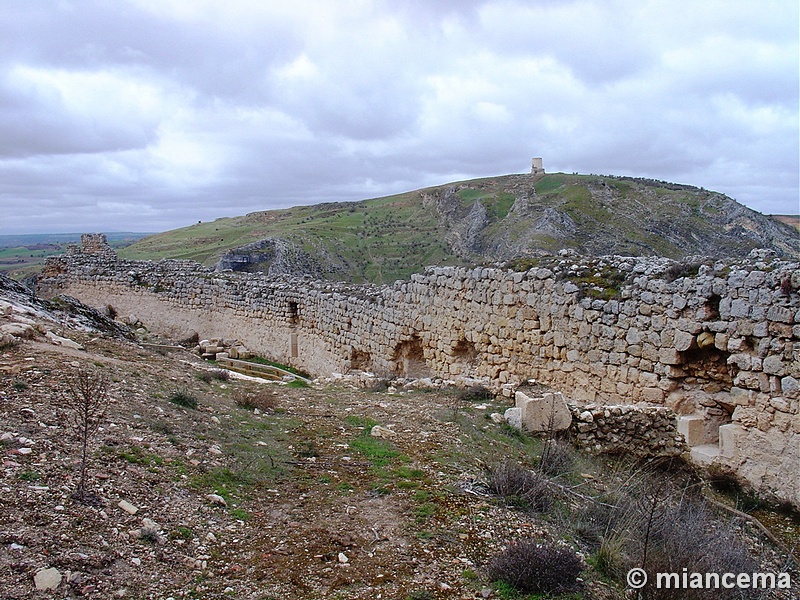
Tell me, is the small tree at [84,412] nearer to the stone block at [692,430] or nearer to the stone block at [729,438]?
the stone block at [692,430]

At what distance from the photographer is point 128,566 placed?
3.47 m

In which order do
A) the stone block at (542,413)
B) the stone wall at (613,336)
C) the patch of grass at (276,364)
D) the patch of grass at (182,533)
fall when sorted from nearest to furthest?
the patch of grass at (182,533) < the stone wall at (613,336) < the stone block at (542,413) < the patch of grass at (276,364)

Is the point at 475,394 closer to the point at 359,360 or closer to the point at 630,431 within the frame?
the point at 630,431

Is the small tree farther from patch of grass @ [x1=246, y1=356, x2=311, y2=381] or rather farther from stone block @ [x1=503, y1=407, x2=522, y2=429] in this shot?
patch of grass @ [x1=246, y1=356, x2=311, y2=381]

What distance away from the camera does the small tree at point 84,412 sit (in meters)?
4.05

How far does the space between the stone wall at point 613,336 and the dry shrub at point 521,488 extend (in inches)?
119

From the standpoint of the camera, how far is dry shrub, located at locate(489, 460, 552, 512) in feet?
16.5

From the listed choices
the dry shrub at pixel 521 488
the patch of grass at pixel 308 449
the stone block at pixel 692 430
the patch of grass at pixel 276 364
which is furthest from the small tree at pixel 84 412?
the patch of grass at pixel 276 364

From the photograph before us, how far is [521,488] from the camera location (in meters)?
Answer: 5.14

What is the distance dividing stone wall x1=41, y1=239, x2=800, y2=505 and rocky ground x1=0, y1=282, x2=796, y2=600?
4.76 ft

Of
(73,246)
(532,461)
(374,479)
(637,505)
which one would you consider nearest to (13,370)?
(374,479)

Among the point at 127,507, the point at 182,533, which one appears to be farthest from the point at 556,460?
the point at 127,507

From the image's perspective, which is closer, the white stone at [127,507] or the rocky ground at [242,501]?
the rocky ground at [242,501]

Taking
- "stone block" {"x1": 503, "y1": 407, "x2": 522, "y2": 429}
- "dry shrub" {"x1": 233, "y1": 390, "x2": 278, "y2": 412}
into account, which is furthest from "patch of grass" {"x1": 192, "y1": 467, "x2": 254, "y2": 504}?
"stone block" {"x1": 503, "y1": 407, "x2": 522, "y2": 429}
